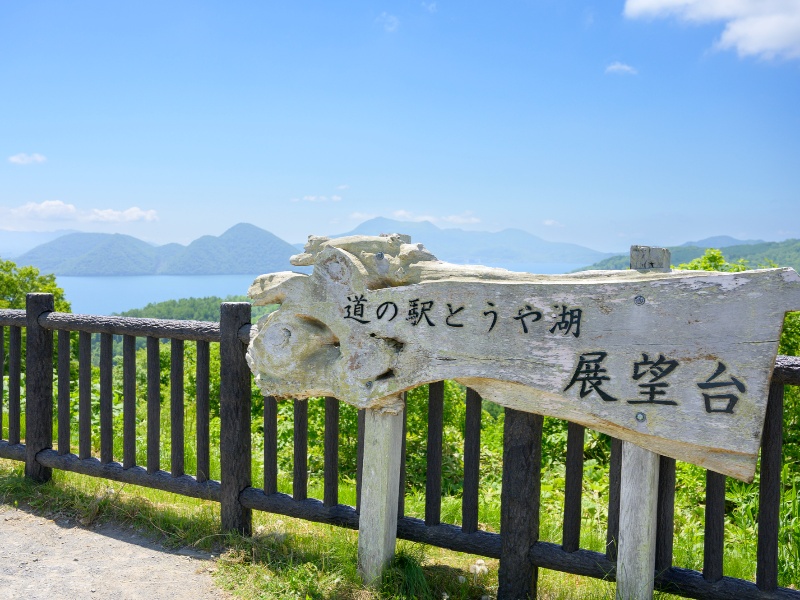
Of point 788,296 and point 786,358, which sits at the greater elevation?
point 788,296

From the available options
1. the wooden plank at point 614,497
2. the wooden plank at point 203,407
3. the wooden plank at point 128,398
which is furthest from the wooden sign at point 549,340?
the wooden plank at point 128,398

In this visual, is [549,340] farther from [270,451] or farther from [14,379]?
[14,379]

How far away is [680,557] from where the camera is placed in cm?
412

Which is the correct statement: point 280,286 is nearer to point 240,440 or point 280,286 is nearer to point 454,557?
point 240,440

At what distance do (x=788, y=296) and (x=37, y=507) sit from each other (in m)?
5.15

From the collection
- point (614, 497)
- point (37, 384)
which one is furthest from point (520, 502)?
point (37, 384)

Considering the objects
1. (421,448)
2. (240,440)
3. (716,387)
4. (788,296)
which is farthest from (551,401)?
(421,448)

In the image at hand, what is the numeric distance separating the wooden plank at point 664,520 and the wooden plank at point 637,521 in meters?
0.21

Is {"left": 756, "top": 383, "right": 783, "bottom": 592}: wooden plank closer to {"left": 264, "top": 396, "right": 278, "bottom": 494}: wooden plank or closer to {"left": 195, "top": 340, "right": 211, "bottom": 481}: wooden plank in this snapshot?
{"left": 264, "top": 396, "right": 278, "bottom": 494}: wooden plank

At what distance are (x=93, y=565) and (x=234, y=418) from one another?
1202mm

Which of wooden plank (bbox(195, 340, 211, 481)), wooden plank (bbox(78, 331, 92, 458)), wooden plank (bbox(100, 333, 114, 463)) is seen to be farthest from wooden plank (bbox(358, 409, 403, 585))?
wooden plank (bbox(78, 331, 92, 458))

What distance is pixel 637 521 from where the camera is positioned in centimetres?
326

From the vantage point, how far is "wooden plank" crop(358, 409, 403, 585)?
3762 mm

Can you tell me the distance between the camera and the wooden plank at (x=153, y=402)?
4965mm
